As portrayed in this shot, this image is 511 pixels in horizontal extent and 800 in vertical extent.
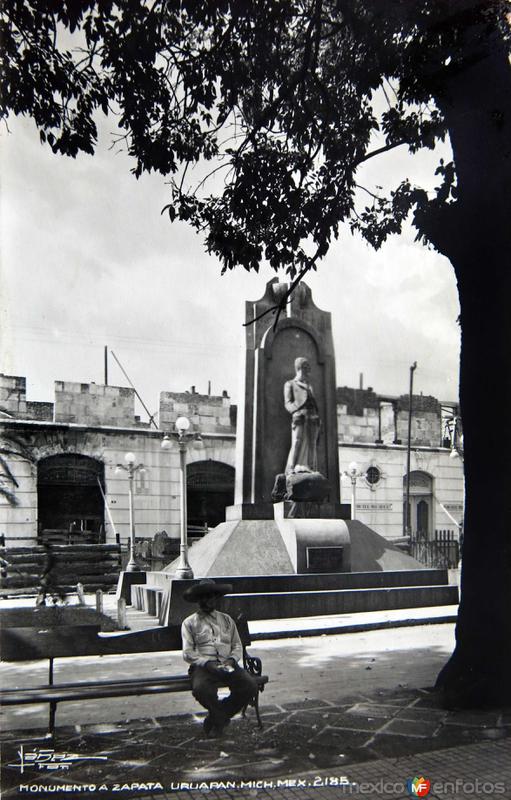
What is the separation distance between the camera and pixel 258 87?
313 inches

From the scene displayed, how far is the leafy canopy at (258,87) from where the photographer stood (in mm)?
6789

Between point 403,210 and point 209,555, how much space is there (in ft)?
24.2

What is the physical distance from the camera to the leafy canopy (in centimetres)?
679

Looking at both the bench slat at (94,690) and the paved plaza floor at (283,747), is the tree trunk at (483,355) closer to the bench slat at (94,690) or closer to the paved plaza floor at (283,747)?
the paved plaza floor at (283,747)

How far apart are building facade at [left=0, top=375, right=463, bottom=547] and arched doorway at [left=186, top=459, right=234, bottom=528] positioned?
4 cm

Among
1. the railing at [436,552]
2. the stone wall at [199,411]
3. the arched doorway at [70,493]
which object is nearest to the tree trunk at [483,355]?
the railing at [436,552]

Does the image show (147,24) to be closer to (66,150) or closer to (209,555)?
(66,150)

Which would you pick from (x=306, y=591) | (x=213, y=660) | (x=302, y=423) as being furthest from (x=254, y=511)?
(x=213, y=660)

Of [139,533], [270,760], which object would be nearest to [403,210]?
[270,760]

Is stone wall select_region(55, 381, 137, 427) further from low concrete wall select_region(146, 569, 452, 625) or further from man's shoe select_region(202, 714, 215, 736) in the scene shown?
man's shoe select_region(202, 714, 215, 736)

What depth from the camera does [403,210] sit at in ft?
28.9

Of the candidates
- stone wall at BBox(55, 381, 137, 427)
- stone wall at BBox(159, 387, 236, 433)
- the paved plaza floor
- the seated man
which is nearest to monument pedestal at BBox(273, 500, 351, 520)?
the paved plaza floor

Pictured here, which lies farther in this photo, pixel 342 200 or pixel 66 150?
pixel 342 200

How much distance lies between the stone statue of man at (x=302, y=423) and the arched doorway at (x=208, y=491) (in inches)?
464
